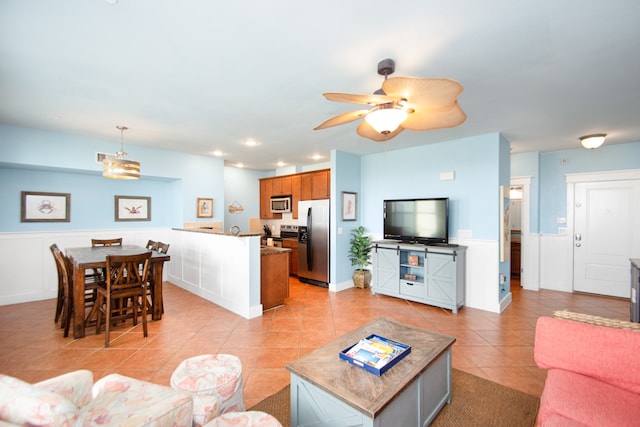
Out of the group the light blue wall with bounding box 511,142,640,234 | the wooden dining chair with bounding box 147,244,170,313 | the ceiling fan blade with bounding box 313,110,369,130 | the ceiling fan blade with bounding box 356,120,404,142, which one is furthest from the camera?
the light blue wall with bounding box 511,142,640,234

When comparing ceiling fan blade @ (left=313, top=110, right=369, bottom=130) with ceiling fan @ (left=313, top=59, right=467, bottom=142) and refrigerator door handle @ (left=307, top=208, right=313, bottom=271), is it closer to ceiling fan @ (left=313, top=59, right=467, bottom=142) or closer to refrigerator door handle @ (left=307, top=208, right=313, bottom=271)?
ceiling fan @ (left=313, top=59, right=467, bottom=142)

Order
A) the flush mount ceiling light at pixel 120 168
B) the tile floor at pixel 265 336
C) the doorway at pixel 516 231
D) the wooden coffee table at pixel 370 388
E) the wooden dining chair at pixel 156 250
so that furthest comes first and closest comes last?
1. the doorway at pixel 516 231
2. the wooden dining chair at pixel 156 250
3. the flush mount ceiling light at pixel 120 168
4. the tile floor at pixel 265 336
5. the wooden coffee table at pixel 370 388

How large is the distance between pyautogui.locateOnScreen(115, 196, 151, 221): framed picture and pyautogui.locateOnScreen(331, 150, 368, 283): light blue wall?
11.6 ft

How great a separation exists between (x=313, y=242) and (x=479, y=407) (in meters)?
3.68

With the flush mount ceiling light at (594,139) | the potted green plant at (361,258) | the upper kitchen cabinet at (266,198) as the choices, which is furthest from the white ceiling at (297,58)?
the upper kitchen cabinet at (266,198)

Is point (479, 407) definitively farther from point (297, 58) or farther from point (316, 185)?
point (316, 185)

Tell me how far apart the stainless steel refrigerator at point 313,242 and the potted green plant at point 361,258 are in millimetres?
502

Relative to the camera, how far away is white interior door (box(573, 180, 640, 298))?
14.8ft

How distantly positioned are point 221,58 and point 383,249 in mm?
3557

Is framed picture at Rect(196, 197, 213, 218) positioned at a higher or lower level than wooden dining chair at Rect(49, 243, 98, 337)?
higher

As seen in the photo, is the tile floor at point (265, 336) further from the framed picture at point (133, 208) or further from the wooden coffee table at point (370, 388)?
the framed picture at point (133, 208)

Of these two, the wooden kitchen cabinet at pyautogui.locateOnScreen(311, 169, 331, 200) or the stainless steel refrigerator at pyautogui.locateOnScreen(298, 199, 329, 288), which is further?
the wooden kitchen cabinet at pyautogui.locateOnScreen(311, 169, 331, 200)

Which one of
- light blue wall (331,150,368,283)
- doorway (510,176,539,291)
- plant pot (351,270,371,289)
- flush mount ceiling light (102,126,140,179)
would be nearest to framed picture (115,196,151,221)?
flush mount ceiling light (102,126,140,179)

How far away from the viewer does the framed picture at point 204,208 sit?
5.57 meters
